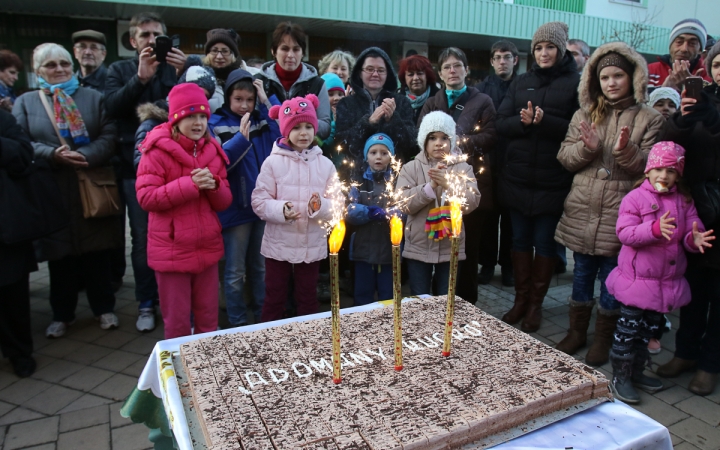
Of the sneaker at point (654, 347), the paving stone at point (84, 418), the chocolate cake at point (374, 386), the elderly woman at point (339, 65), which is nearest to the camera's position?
the chocolate cake at point (374, 386)

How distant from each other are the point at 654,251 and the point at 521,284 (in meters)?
1.36

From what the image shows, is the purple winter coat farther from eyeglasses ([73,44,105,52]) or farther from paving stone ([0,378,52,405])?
eyeglasses ([73,44,105,52])

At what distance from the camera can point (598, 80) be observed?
11.8ft

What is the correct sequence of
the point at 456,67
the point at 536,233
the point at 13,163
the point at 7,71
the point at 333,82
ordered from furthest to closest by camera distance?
1. the point at 7,71
2. the point at 333,82
3. the point at 456,67
4. the point at 536,233
5. the point at 13,163

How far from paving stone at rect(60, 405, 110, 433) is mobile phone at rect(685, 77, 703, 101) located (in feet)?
13.2

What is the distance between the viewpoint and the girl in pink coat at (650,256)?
303 cm

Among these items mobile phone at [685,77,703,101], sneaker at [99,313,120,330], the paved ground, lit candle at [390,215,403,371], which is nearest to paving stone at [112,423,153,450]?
the paved ground

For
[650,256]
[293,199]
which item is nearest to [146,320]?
[293,199]

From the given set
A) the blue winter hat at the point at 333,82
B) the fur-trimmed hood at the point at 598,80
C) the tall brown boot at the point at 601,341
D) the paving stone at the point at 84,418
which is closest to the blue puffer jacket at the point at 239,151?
the blue winter hat at the point at 333,82

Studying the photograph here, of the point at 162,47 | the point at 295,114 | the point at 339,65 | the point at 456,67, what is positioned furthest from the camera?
the point at 339,65

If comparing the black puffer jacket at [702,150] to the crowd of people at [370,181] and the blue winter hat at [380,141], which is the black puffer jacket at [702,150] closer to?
the crowd of people at [370,181]

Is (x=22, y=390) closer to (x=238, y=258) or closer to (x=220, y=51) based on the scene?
(x=238, y=258)

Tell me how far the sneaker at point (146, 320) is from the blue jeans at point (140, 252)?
0.04m

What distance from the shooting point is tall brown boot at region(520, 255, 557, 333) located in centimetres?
409
